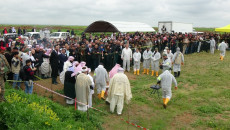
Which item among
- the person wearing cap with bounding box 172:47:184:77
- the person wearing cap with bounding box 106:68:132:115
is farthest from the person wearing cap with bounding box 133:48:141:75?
the person wearing cap with bounding box 106:68:132:115

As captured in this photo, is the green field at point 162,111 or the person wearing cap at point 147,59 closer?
the green field at point 162,111

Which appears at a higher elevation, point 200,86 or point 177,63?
point 177,63

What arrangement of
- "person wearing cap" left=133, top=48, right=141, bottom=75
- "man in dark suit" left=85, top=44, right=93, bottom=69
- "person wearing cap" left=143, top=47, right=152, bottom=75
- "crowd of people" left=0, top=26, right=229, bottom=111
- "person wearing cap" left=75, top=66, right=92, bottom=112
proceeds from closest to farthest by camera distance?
1. "person wearing cap" left=75, top=66, right=92, bottom=112
2. "crowd of people" left=0, top=26, right=229, bottom=111
3. "man in dark suit" left=85, top=44, right=93, bottom=69
4. "person wearing cap" left=133, top=48, right=141, bottom=75
5. "person wearing cap" left=143, top=47, right=152, bottom=75

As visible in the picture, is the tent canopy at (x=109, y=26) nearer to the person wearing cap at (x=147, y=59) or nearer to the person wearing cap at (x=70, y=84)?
the person wearing cap at (x=147, y=59)

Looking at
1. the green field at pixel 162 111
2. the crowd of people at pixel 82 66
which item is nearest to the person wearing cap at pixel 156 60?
the crowd of people at pixel 82 66

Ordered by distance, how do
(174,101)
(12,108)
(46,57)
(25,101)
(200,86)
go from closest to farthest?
(12,108), (25,101), (174,101), (46,57), (200,86)

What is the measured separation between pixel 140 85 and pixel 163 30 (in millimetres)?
17894

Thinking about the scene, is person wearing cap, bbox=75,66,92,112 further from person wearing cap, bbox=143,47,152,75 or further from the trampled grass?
person wearing cap, bbox=143,47,152,75

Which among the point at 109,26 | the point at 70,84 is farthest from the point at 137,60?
the point at 109,26

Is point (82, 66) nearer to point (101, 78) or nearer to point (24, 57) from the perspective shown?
point (101, 78)

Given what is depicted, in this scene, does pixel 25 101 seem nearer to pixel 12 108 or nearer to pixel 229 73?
pixel 12 108

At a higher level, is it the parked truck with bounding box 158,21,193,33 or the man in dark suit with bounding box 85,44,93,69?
the parked truck with bounding box 158,21,193,33

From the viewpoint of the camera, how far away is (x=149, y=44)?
54.4ft

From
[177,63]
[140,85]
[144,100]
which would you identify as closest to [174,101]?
[144,100]
